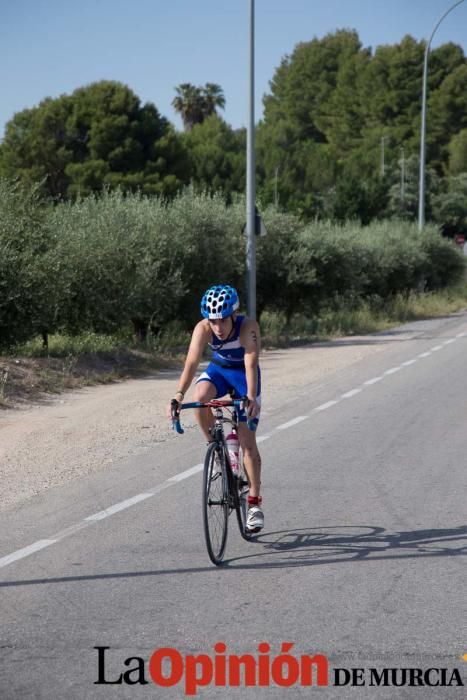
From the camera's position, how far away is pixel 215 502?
6.91 meters

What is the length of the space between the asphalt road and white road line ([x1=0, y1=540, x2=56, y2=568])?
1cm

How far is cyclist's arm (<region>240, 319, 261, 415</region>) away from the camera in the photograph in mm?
6941

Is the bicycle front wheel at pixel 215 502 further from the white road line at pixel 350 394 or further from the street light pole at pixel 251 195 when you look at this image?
the street light pole at pixel 251 195

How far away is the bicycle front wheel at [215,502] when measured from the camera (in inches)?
265

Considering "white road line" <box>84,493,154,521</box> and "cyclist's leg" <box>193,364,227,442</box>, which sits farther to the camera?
"white road line" <box>84,493,154,521</box>

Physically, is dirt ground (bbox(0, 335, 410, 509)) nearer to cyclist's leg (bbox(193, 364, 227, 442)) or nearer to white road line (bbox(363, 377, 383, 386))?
white road line (bbox(363, 377, 383, 386))

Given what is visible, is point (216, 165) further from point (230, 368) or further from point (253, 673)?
point (253, 673)

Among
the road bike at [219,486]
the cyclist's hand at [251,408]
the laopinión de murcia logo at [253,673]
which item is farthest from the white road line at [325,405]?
the laopinión de murcia logo at [253,673]

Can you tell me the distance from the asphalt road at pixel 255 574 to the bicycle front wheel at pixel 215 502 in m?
0.14

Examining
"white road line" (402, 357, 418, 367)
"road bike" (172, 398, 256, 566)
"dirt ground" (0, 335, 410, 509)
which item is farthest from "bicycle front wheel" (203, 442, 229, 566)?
"white road line" (402, 357, 418, 367)

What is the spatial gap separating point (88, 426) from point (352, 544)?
240 inches

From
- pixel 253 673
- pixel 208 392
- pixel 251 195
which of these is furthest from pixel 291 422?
pixel 251 195

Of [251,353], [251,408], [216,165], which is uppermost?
[216,165]

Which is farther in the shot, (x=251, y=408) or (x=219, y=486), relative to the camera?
(x=219, y=486)
